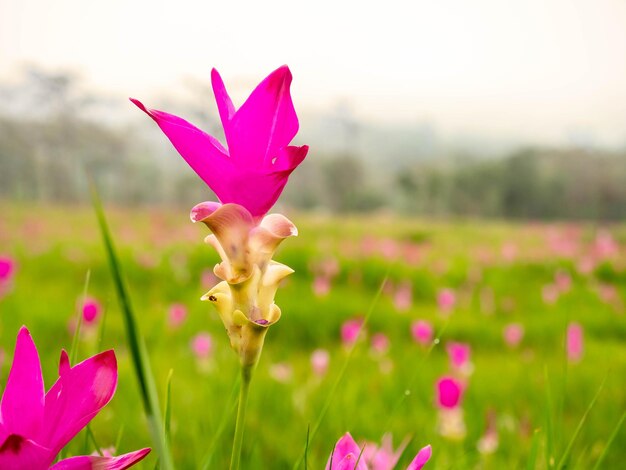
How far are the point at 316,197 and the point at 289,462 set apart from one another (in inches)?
1236

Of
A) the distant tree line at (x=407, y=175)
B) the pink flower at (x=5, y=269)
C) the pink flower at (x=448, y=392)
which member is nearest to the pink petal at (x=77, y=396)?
the pink flower at (x=448, y=392)

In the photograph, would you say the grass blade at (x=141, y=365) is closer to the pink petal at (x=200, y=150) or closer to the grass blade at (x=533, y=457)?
the pink petal at (x=200, y=150)

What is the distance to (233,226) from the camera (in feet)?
1.06

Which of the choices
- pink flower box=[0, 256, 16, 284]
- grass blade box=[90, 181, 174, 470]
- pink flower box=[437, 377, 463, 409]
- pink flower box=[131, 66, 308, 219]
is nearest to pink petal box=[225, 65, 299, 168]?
pink flower box=[131, 66, 308, 219]

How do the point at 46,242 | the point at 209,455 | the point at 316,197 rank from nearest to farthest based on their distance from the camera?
the point at 209,455 → the point at 46,242 → the point at 316,197

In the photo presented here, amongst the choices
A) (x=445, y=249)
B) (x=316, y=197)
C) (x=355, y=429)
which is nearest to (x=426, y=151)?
(x=316, y=197)

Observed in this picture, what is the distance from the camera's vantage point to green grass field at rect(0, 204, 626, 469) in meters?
1.16

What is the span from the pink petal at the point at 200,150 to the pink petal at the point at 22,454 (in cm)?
15

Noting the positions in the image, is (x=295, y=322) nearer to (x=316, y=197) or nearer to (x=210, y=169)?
(x=210, y=169)

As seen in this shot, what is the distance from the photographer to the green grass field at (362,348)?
1.16m

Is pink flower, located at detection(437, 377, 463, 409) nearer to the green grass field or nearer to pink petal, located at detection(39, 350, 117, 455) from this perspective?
the green grass field

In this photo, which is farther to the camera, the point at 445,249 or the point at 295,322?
the point at 445,249

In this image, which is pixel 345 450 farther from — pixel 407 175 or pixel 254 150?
pixel 407 175

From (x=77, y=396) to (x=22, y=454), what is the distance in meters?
0.03
